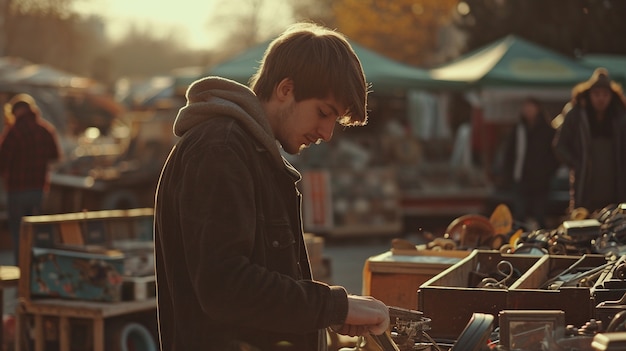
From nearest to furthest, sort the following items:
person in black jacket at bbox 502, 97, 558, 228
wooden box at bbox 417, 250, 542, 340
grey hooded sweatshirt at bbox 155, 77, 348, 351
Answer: grey hooded sweatshirt at bbox 155, 77, 348, 351 → wooden box at bbox 417, 250, 542, 340 → person in black jacket at bbox 502, 97, 558, 228

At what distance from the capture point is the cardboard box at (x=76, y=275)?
6.75 metres

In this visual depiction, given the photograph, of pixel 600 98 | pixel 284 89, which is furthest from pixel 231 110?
pixel 600 98

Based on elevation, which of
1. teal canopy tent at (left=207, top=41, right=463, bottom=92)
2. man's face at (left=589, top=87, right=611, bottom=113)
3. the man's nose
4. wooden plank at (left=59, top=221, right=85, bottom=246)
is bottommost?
wooden plank at (left=59, top=221, right=85, bottom=246)

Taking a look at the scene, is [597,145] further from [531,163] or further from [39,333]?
[39,333]

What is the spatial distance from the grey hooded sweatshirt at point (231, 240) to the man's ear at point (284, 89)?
0.06 m

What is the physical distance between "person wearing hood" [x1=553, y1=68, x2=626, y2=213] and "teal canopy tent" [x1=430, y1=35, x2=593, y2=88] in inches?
249

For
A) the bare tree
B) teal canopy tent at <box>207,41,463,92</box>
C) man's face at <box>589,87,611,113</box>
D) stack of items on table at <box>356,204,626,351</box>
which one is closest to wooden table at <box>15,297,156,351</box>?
stack of items on table at <box>356,204,626,351</box>

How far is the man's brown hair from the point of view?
8.71 feet

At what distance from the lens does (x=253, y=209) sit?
8.54 ft

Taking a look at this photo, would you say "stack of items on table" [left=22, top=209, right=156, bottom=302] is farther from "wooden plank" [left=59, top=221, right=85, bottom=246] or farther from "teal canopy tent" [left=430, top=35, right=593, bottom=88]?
"teal canopy tent" [left=430, top=35, right=593, bottom=88]

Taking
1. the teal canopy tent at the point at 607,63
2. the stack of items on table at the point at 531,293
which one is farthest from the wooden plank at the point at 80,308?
the teal canopy tent at the point at 607,63

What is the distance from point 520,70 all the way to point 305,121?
44.0ft

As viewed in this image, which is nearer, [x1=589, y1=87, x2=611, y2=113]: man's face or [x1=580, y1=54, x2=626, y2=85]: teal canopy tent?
[x1=589, y1=87, x2=611, y2=113]: man's face

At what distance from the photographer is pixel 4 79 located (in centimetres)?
2270
